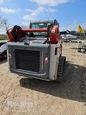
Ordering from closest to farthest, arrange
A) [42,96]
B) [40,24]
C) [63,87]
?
[42,96]
[63,87]
[40,24]

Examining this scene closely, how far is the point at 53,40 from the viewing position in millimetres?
4285

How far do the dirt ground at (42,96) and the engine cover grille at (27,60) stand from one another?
Answer: 0.68 m

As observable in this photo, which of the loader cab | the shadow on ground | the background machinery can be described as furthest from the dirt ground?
the loader cab

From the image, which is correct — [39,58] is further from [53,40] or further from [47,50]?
[53,40]

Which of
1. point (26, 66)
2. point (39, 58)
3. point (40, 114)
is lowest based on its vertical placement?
point (40, 114)

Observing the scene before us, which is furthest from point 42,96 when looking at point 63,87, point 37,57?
point 37,57

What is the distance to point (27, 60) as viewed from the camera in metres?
4.36

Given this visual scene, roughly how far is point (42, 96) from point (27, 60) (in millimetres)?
1135

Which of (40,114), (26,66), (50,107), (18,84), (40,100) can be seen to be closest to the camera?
(40,114)

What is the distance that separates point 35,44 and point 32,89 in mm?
1395

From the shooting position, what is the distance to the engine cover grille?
4195 millimetres

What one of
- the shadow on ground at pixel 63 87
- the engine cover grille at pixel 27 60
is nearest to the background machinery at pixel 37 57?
the engine cover grille at pixel 27 60

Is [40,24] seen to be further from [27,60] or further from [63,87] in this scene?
[63,87]

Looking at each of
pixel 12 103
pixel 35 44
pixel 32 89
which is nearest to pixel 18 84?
pixel 32 89
